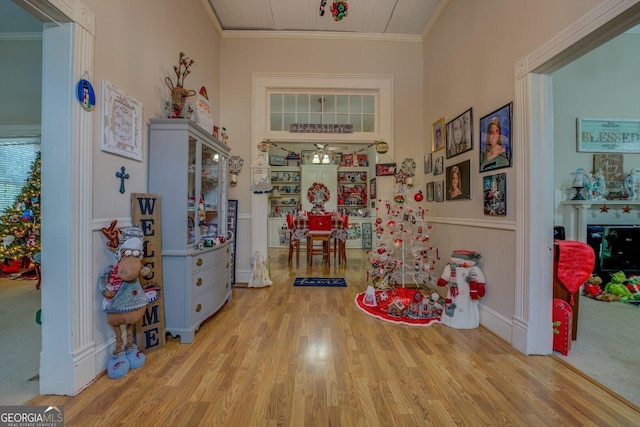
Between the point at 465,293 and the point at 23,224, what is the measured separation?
5572 mm

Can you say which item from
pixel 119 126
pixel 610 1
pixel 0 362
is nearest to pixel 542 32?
pixel 610 1

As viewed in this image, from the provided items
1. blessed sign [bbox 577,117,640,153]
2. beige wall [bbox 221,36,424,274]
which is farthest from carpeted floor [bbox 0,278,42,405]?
blessed sign [bbox 577,117,640,153]

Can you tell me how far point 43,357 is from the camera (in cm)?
153

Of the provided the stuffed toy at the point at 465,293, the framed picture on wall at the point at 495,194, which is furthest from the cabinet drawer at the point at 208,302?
the framed picture on wall at the point at 495,194

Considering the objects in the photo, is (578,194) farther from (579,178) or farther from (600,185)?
(600,185)

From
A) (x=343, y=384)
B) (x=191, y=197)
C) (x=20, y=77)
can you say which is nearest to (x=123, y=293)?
(x=191, y=197)

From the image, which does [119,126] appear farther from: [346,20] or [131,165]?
[346,20]

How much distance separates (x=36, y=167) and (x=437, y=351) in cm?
540

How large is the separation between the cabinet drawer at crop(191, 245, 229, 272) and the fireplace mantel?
4.22 metres

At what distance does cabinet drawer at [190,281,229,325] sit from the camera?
2.26m

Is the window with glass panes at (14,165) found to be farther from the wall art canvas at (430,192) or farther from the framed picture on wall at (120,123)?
the wall art canvas at (430,192)

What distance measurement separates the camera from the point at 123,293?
172 cm

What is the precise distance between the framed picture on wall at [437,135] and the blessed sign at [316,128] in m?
1.15

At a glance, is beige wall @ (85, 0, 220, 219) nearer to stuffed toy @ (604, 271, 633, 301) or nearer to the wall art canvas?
the wall art canvas
